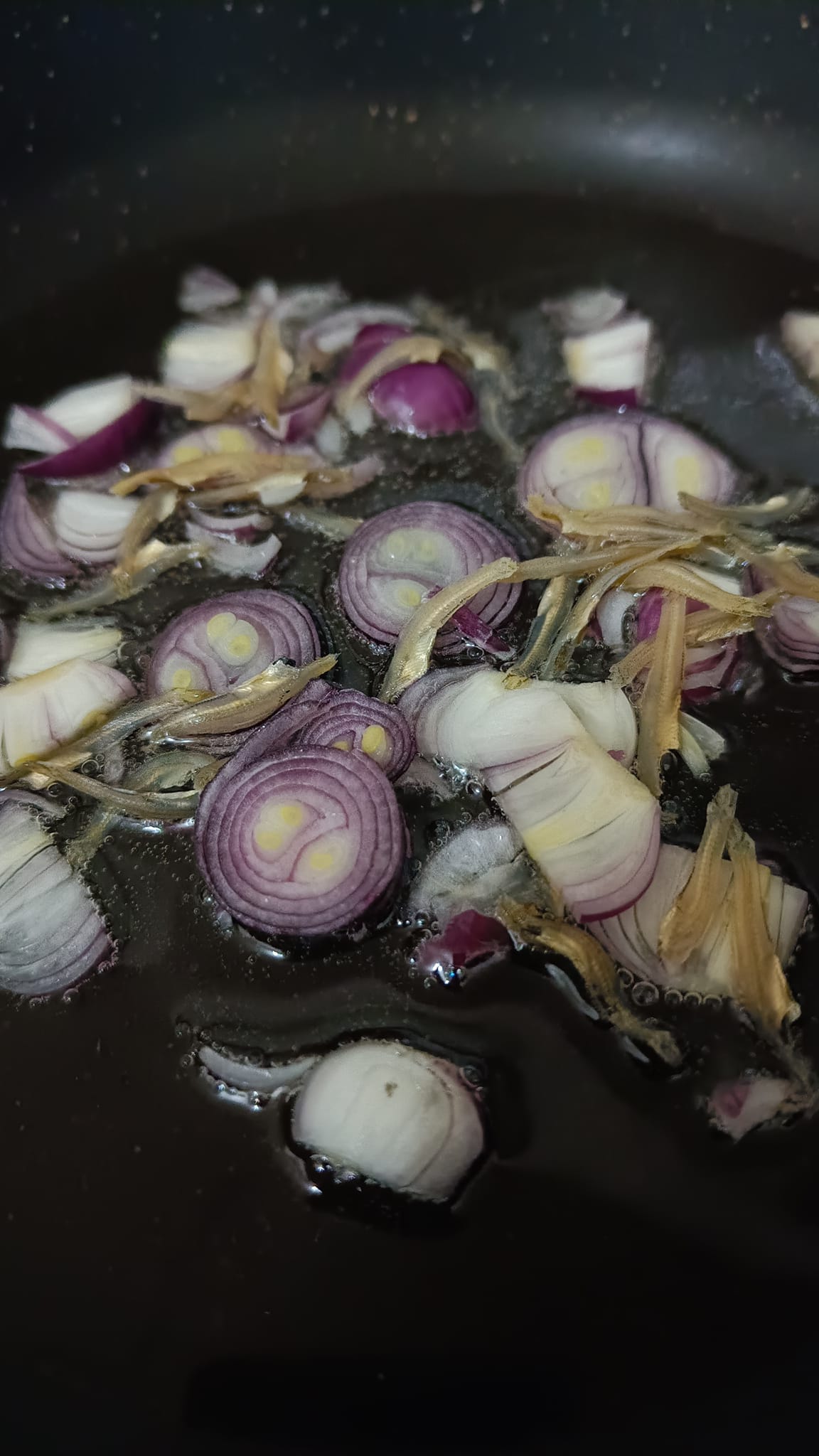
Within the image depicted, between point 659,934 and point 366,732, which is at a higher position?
point 366,732

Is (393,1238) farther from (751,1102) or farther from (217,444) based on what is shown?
(217,444)

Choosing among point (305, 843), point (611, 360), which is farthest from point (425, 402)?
point (305, 843)

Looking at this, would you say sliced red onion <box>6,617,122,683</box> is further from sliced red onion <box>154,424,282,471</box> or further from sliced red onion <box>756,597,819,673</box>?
sliced red onion <box>756,597,819,673</box>

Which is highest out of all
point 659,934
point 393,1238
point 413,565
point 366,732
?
point 413,565

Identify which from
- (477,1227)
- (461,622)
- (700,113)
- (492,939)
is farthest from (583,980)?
(700,113)

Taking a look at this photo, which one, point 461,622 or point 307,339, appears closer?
point 461,622

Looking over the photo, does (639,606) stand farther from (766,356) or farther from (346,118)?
(346,118)
